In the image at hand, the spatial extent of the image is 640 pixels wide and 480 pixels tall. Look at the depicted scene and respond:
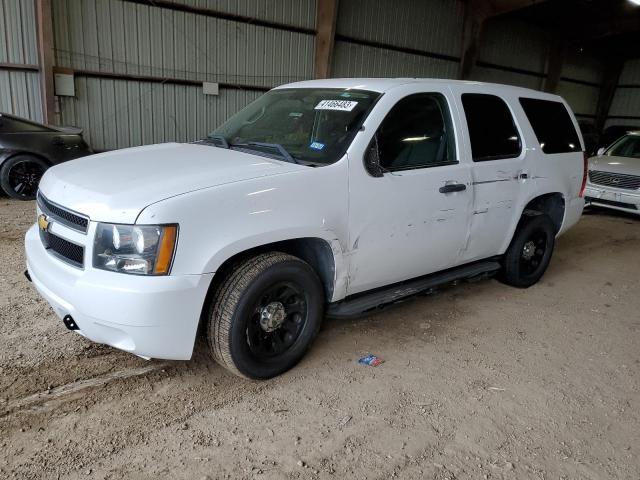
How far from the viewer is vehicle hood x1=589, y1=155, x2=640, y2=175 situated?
27.5ft

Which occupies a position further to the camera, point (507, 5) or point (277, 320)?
point (507, 5)

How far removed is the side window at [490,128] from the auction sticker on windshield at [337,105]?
1.01 meters

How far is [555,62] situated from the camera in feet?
67.4

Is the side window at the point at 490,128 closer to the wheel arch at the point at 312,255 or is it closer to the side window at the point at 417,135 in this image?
the side window at the point at 417,135

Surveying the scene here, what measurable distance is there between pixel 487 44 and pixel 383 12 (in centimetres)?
542

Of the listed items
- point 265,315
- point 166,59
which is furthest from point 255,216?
point 166,59

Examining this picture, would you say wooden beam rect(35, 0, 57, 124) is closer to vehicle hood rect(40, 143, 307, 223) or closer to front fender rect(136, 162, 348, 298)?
vehicle hood rect(40, 143, 307, 223)

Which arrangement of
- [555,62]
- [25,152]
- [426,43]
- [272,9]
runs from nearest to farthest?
[25,152] < [272,9] < [426,43] < [555,62]

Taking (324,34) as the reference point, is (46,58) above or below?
below

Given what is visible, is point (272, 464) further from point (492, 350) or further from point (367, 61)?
point (367, 61)

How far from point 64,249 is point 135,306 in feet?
2.10

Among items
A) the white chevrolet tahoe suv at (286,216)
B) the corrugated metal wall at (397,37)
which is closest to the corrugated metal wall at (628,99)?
the corrugated metal wall at (397,37)

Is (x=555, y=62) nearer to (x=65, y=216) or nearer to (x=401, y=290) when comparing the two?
(x=401, y=290)

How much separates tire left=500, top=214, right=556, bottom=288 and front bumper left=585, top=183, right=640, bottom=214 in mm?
4366
